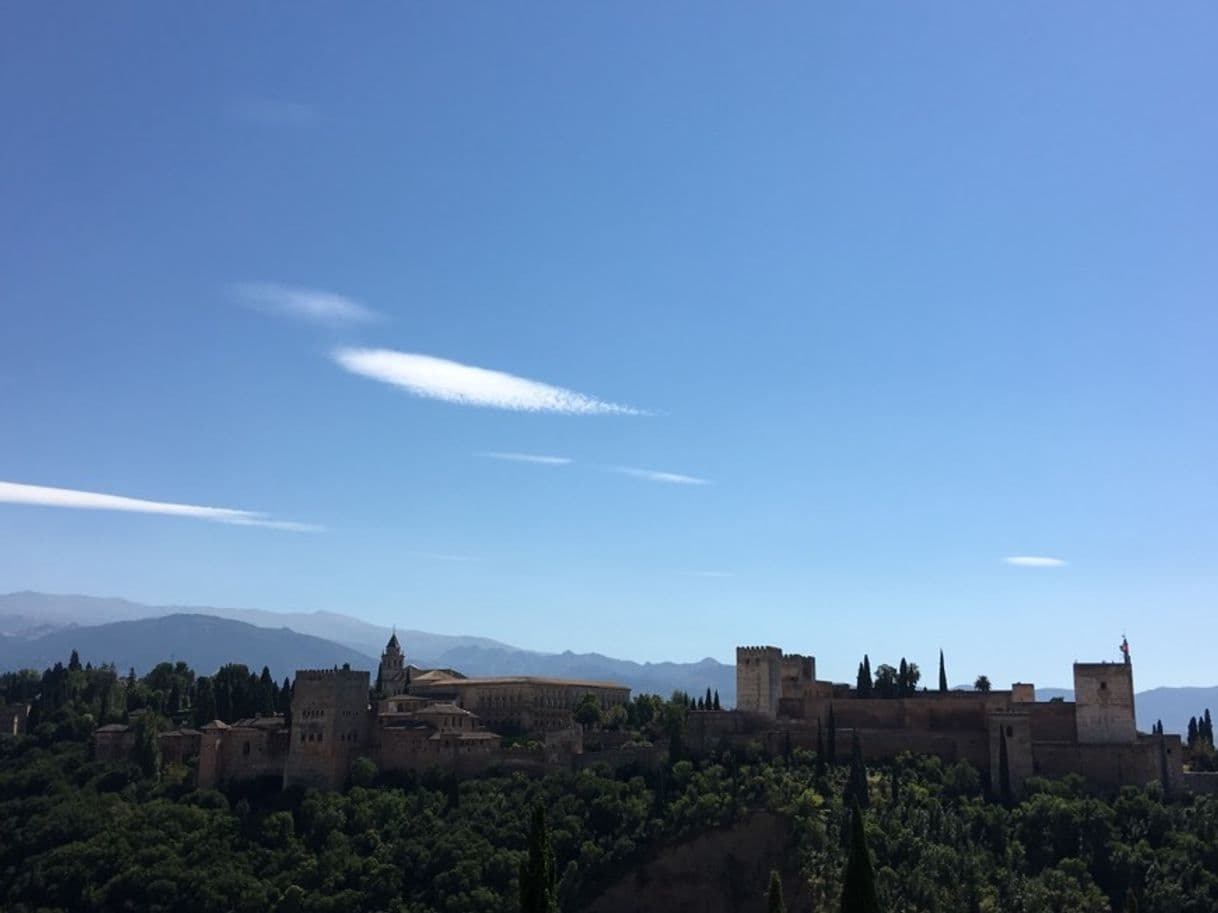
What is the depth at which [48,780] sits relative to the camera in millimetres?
70062

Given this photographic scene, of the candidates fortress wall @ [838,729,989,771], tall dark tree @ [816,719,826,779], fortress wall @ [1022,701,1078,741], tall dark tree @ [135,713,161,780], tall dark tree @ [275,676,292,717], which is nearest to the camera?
tall dark tree @ [816,719,826,779]

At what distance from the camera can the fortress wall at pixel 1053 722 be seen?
209ft

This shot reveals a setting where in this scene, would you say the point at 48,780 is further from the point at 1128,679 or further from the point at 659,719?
A: the point at 1128,679

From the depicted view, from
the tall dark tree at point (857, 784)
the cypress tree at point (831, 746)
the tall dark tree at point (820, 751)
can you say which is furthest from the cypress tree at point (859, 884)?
the cypress tree at point (831, 746)

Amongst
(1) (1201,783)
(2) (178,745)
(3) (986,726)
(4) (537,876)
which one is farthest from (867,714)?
(2) (178,745)

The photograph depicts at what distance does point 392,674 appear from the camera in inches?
3703

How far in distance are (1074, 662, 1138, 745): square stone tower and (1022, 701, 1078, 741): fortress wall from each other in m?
0.54

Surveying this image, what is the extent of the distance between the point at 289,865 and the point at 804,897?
81.2ft

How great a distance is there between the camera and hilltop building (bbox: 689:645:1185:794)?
61.3m

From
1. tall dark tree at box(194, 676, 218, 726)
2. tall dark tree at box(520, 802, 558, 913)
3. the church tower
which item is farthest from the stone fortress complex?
tall dark tree at box(520, 802, 558, 913)

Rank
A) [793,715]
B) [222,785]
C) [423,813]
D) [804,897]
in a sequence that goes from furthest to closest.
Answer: [793,715] < [222,785] < [423,813] < [804,897]

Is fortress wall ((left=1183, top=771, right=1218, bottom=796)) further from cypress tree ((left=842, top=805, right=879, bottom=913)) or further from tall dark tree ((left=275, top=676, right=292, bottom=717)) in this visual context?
tall dark tree ((left=275, top=676, right=292, bottom=717))

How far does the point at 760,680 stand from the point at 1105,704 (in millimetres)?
19826

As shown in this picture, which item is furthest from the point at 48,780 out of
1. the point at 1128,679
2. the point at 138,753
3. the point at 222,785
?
the point at 1128,679
